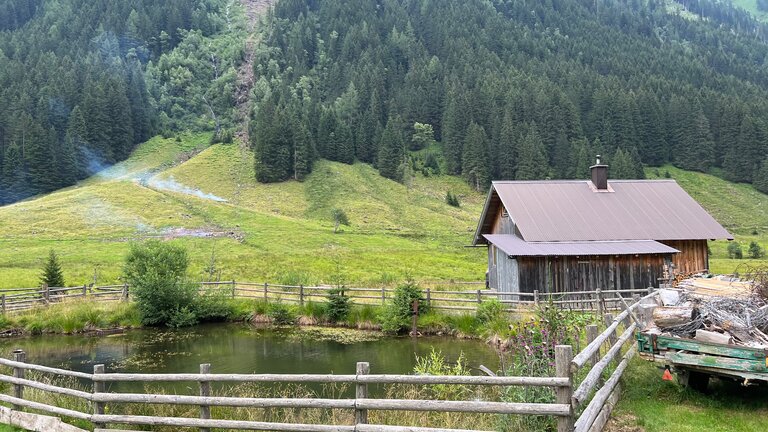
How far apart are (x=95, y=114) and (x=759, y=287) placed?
115 meters

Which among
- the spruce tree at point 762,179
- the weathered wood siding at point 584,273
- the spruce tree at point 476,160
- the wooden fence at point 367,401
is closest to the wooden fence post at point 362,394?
the wooden fence at point 367,401

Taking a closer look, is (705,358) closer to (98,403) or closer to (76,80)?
(98,403)

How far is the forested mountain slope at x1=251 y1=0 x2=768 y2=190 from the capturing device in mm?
95875

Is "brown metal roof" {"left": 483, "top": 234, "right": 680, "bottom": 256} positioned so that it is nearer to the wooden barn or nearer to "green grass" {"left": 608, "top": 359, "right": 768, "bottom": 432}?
the wooden barn

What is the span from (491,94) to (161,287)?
3803 inches

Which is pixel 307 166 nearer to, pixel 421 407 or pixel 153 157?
pixel 153 157

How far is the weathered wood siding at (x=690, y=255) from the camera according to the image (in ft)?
92.2

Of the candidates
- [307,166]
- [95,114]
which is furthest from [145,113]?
[307,166]

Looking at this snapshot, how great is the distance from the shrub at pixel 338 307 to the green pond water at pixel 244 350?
105 centimetres

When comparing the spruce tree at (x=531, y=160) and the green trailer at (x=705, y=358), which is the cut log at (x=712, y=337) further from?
the spruce tree at (x=531, y=160)

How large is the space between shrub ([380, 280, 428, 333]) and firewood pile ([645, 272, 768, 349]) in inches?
613

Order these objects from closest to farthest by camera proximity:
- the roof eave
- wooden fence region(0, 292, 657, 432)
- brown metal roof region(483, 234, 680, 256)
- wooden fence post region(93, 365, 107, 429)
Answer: wooden fence region(0, 292, 657, 432) → wooden fence post region(93, 365, 107, 429) → brown metal roof region(483, 234, 680, 256) → the roof eave

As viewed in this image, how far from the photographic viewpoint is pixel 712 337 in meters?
8.34

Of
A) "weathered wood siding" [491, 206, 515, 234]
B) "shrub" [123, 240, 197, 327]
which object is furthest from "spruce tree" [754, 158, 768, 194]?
"shrub" [123, 240, 197, 327]
